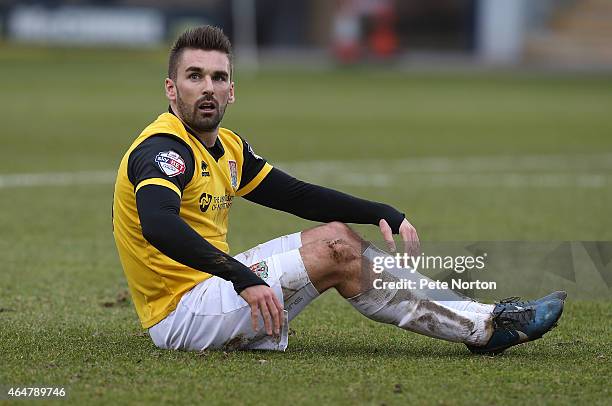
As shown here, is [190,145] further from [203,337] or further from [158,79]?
[158,79]

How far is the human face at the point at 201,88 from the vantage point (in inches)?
245

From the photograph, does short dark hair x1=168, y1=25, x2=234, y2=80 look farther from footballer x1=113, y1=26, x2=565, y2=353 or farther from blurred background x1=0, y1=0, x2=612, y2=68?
blurred background x1=0, y1=0, x2=612, y2=68

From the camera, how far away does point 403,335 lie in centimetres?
695

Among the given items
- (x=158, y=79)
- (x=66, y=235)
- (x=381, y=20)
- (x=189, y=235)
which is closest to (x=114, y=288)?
(x=66, y=235)

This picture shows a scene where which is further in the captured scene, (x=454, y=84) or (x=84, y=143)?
(x=454, y=84)

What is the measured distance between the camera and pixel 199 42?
20.5 feet

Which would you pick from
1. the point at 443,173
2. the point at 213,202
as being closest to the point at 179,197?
the point at 213,202

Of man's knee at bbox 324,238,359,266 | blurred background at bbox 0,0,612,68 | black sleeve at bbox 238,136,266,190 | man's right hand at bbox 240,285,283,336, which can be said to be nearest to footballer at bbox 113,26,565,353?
man's knee at bbox 324,238,359,266

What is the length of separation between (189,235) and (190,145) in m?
0.70

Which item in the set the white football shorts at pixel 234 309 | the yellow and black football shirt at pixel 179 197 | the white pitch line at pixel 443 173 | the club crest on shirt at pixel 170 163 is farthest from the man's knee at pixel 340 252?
the white pitch line at pixel 443 173

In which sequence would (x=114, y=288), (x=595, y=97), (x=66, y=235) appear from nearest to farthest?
1. (x=114, y=288)
2. (x=66, y=235)
3. (x=595, y=97)

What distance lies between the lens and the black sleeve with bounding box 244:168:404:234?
21.6ft

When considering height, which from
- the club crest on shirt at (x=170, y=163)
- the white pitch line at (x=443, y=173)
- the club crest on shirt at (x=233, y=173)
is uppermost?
the club crest on shirt at (x=170, y=163)

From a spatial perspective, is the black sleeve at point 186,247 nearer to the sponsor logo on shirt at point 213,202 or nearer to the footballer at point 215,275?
the footballer at point 215,275
